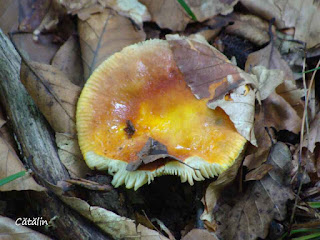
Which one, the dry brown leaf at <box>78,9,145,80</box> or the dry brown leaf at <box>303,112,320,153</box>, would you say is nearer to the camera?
the dry brown leaf at <box>303,112,320,153</box>

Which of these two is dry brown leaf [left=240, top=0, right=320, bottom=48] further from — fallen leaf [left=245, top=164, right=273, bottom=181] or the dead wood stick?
the dead wood stick

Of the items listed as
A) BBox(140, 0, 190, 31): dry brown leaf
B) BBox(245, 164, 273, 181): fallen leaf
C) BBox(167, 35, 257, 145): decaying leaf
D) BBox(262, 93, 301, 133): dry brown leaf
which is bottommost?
BBox(245, 164, 273, 181): fallen leaf

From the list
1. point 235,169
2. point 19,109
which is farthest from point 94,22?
point 235,169

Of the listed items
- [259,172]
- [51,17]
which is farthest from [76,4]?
[259,172]

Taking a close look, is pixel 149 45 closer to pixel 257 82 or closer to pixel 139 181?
pixel 257 82

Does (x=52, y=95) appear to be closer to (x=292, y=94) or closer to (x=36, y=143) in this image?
(x=36, y=143)

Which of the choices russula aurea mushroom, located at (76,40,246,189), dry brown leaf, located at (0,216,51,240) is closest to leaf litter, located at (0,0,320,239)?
russula aurea mushroom, located at (76,40,246,189)

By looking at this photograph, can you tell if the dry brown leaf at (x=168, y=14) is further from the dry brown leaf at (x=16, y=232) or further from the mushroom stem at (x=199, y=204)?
the dry brown leaf at (x=16, y=232)
